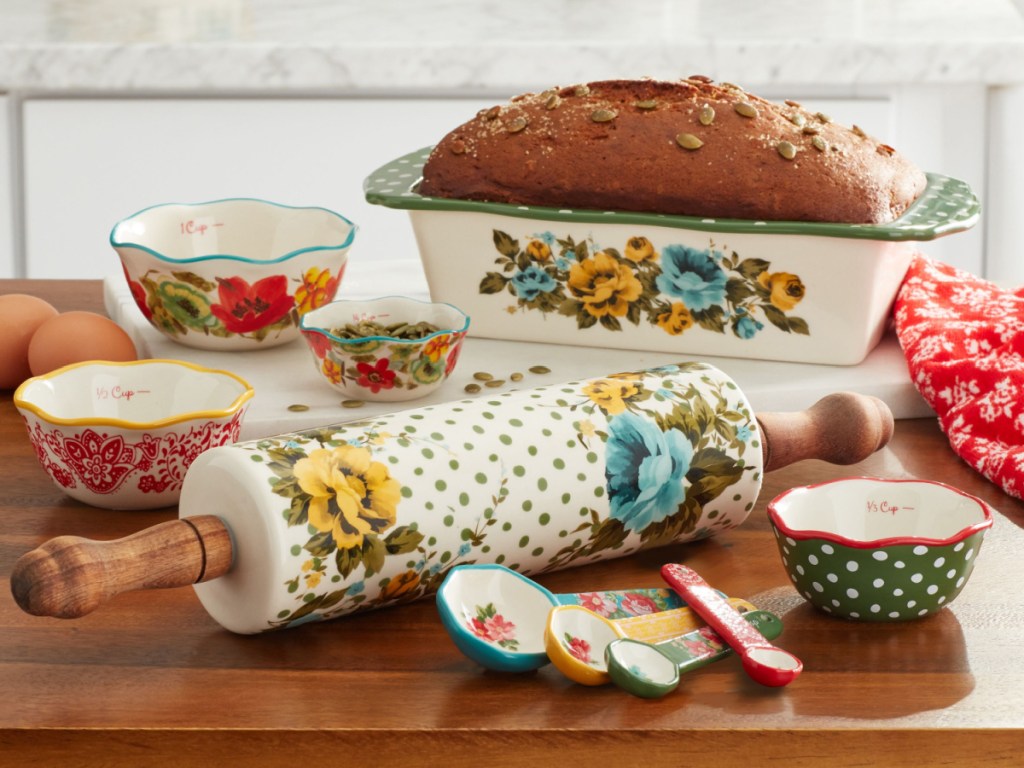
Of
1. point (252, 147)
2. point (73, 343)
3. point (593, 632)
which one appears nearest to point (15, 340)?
point (73, 343)

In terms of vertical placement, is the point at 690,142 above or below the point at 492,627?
above

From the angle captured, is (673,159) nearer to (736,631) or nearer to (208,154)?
(736,631)

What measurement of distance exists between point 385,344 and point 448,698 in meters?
0.39

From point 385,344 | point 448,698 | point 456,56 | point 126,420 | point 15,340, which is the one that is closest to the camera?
point 448,698

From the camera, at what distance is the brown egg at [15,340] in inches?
42.8

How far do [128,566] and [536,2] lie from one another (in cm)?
223

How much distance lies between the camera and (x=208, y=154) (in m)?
2.28

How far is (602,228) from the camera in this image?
1134 mm

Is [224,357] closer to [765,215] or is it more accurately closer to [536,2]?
[765,215]

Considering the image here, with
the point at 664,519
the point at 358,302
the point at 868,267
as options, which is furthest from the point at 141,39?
the point at 664,519

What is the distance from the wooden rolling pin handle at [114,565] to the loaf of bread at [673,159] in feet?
1.81

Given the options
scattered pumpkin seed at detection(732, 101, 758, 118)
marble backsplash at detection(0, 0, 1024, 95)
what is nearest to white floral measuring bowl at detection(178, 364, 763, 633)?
scattered pumpkin seed at detection(732, 101, 758, 118)

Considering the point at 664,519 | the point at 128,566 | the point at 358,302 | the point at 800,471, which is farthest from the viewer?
the point at 358,302

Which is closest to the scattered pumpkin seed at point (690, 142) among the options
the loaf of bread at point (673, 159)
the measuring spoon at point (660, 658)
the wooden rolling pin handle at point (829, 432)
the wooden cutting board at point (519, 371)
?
the loaf of bread at point (673, 159)
